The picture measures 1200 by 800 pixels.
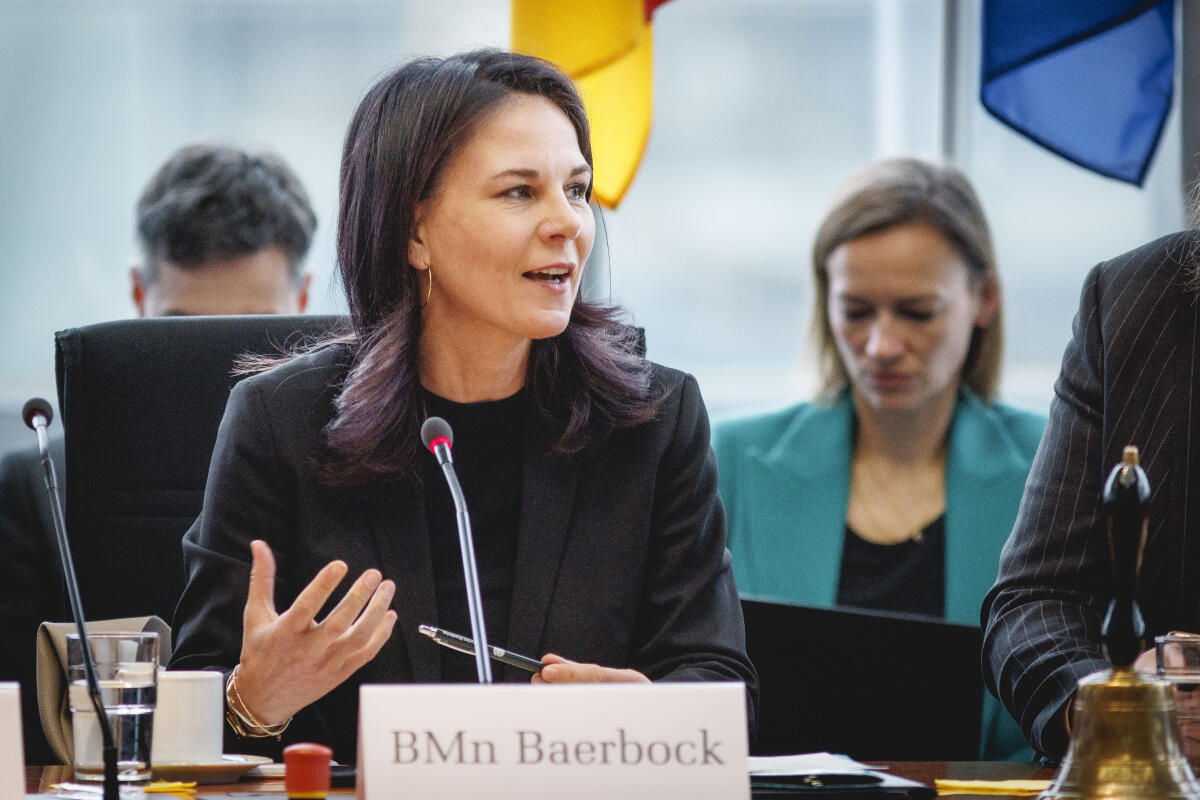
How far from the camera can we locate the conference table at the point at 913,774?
4.57 ft

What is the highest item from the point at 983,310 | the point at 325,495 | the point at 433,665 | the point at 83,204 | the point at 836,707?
the point at 83,204

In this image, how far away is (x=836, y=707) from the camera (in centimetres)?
238

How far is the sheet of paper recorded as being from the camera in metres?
1.37

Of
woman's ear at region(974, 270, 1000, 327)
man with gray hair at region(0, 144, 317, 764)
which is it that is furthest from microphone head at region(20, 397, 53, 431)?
woman's ear at region(974, 270, 1000, 327)

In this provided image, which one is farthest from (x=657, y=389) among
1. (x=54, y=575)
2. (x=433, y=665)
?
(x=54, y=575)

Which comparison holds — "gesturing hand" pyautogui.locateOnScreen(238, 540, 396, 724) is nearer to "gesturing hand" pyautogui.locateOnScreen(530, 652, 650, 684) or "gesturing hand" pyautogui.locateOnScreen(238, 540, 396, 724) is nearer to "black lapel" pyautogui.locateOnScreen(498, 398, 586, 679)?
"gesturing hand" pyautogui.locateOnScreen(530, 652, 650, 684)

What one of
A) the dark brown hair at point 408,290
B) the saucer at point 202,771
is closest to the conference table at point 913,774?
the saucer at point 202,771

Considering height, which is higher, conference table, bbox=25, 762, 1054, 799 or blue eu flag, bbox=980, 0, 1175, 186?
blue eu flag, bbox=980, 0, 1175, 186

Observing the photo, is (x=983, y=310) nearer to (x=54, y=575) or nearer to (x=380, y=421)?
(x=380, y=421)

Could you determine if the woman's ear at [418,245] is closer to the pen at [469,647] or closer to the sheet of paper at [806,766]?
the pen at [469,647]

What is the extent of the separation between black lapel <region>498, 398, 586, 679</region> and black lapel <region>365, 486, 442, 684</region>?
99 mm

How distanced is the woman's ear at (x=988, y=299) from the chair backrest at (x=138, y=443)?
1469 millimetres

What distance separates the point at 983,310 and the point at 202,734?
6.36 ft

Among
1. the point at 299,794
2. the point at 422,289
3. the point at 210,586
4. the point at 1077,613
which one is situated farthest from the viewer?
the point at 422,289
